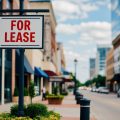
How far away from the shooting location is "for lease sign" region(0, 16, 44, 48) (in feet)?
38.4

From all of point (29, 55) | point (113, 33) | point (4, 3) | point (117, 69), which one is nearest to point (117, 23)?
point (113, 33)

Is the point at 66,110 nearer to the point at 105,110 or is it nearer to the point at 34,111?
the point at 105,110

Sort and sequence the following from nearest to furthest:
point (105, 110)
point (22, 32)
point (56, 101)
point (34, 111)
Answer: point (22, 32) < point (34, 111) < point (105, 110) < point (56, 101)

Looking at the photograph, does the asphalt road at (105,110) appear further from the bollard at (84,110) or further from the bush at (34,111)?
the bollard at (84,110)

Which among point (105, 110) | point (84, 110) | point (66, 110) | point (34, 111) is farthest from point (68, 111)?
point (84, 110)

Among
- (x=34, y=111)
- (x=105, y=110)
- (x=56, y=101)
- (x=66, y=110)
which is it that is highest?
(x=34, y=111)

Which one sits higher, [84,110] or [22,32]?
[22,32]

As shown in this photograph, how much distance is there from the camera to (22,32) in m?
11.7

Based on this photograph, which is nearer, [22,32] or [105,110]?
[22,32]

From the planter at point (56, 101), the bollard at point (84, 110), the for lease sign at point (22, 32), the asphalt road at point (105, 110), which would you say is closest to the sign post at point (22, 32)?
the for lease sign at point (22, 32)

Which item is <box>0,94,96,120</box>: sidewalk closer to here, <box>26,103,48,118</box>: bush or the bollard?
<box>26,103,48,118</box>: bush

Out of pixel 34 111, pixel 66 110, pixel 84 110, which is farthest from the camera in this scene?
pixel 66 110

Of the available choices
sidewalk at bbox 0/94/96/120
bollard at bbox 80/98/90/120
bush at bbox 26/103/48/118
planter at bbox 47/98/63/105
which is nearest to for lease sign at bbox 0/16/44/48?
bollard at bbox 80/98/90/120

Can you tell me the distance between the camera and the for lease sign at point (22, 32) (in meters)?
11.7
